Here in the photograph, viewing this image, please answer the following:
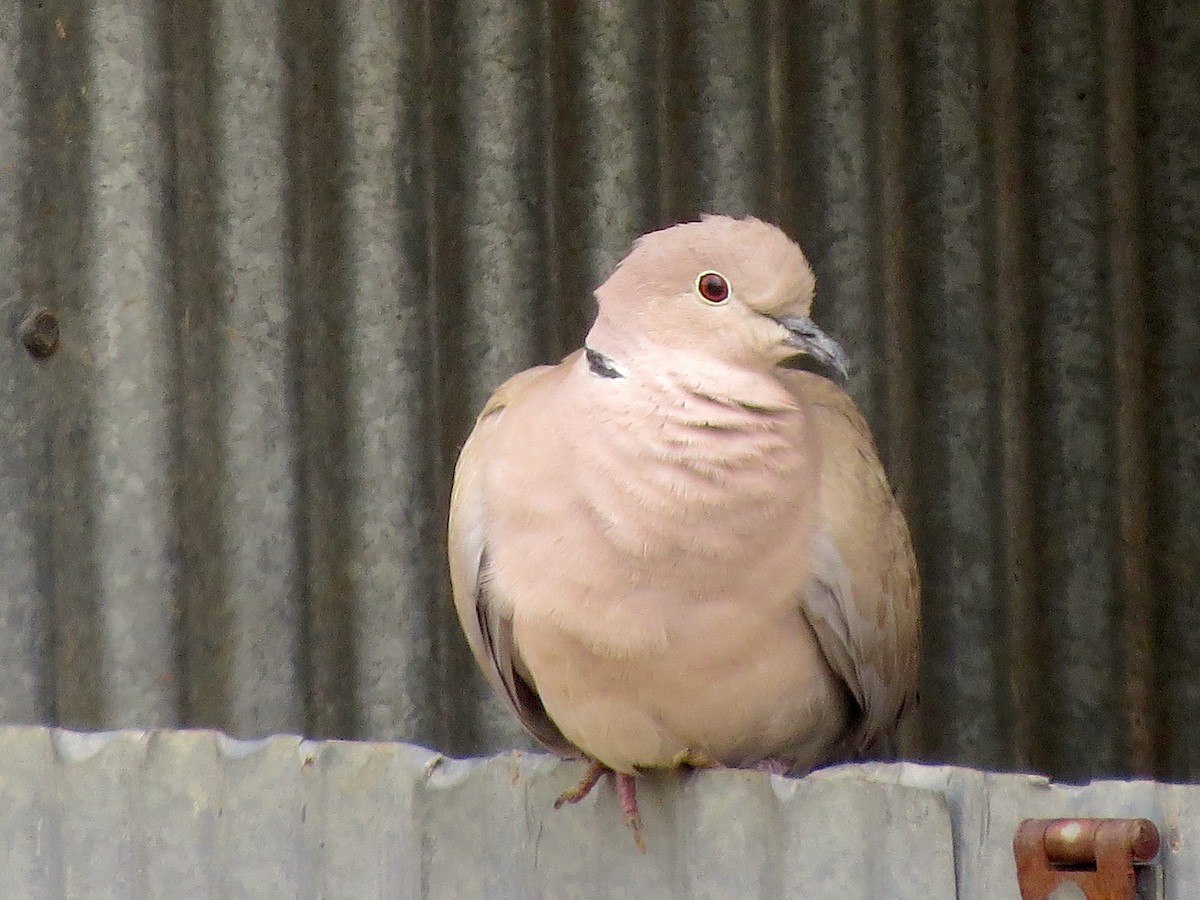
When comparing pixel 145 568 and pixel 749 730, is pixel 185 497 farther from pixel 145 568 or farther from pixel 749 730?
pixel 749 730

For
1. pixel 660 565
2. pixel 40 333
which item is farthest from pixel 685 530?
pixel 40 333

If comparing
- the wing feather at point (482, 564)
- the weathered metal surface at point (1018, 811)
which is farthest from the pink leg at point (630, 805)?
the weathered metal surface at point (1018, 811)

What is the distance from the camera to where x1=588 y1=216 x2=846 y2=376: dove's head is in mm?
2344

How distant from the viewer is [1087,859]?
1417 mm

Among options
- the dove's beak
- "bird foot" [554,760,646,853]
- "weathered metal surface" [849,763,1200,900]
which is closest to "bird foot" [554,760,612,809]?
"bird foot" [554,760,646,853]

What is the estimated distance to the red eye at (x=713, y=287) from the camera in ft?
7.78

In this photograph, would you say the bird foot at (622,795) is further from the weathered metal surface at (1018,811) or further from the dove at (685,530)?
the weathered metal surface at (1018,811)

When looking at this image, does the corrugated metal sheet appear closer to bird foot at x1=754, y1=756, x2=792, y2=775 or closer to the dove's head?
bird foot at x1=754, y1=756, x2=792, y2=775

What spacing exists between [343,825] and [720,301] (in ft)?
3.01

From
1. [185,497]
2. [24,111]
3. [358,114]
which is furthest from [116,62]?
[185,497]

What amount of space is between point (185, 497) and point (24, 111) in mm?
740

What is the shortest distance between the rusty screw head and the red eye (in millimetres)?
1261

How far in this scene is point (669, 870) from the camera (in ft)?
6.03

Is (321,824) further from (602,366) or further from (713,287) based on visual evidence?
(713,287)
